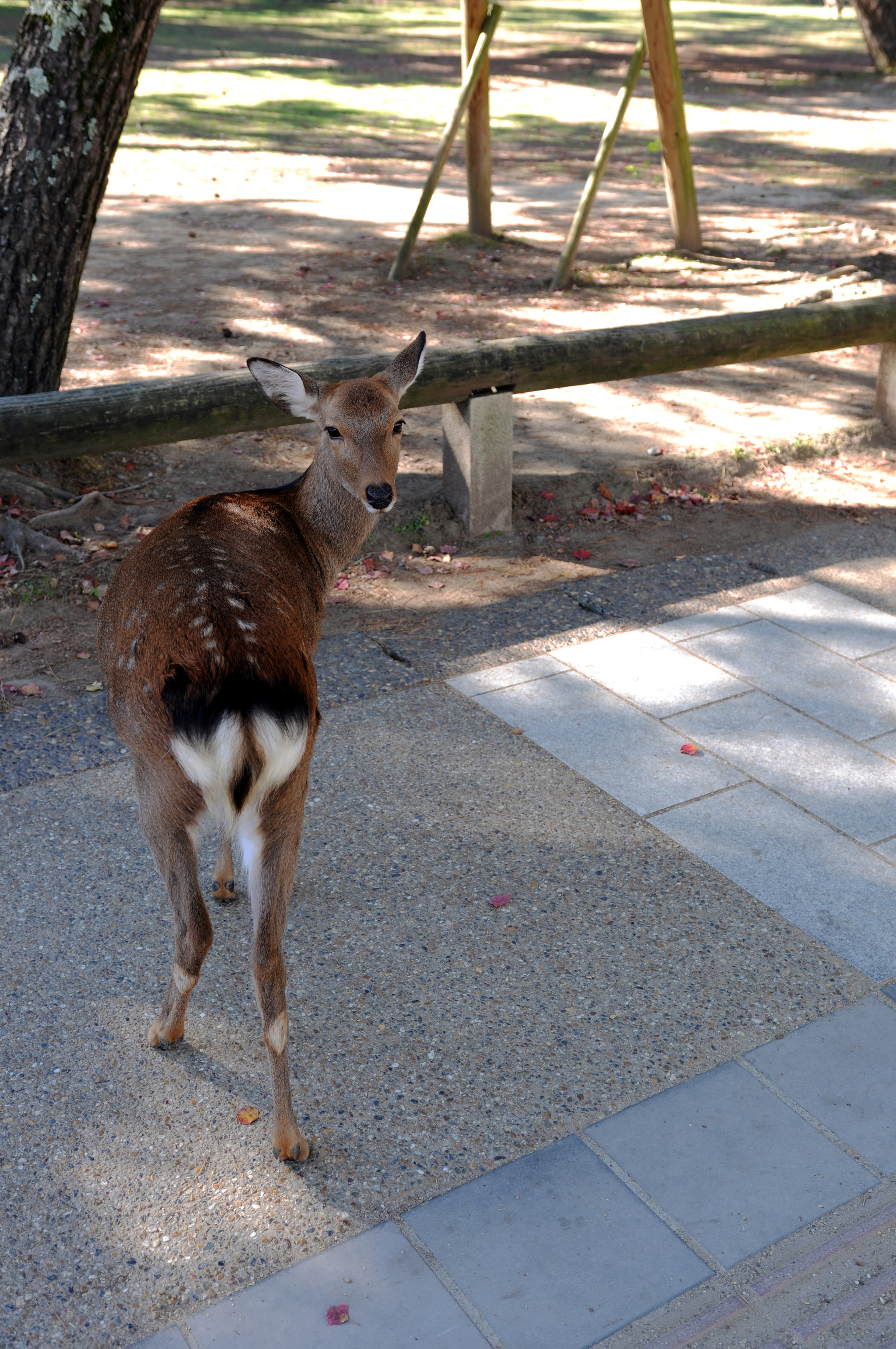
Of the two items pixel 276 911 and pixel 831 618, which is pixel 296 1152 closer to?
pixel 276 911

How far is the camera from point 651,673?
525 centimetres

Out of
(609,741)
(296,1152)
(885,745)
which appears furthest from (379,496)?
(885,745)

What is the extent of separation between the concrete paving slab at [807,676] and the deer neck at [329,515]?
1.96m

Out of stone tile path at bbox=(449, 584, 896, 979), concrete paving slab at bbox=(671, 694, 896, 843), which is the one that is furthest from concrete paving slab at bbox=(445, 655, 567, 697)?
concrete paving slab at bbox=(671, 694, 896, 843)

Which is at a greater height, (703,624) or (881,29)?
(881,29)

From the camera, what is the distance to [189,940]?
118 inches

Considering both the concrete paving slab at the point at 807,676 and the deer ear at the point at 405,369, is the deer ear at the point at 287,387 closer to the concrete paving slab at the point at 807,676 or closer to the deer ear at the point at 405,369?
the deer ear at the point at 405,369

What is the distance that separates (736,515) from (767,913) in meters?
3.68

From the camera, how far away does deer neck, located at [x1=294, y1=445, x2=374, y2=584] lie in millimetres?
4156

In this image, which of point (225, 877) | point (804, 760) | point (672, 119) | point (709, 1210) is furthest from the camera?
point (672, 119)

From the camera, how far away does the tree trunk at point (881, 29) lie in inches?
914

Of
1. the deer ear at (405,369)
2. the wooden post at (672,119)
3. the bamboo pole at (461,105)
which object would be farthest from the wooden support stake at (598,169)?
the deer ear at (405,369)

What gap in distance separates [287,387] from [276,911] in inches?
77.0

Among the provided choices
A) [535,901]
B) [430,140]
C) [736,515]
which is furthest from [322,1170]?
[430,140]
